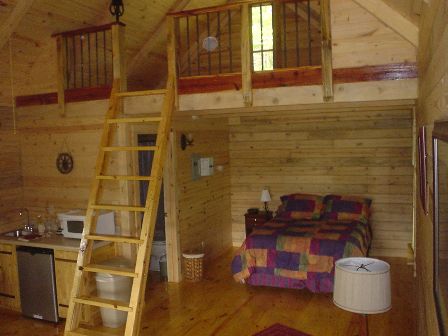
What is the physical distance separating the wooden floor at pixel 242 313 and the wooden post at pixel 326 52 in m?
2.17

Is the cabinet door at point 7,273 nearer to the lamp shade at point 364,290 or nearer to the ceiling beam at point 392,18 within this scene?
the lamp shade at point 364,290

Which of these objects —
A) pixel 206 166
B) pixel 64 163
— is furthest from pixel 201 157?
pixel 64 163

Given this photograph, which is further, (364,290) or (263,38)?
(263,38)

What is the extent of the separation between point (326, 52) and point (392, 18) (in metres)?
0.58

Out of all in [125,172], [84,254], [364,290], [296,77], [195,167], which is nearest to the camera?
[364,290]

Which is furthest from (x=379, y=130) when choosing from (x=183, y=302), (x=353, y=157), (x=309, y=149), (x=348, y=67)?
(x=183, y=302)

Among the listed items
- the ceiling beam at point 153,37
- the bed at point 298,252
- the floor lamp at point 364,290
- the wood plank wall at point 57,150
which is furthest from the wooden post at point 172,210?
the floor lamp at point 364,290

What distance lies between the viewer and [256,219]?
266 inches

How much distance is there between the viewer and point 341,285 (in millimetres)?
2381

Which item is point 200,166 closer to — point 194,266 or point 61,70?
point 194,266

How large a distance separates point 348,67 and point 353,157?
3077 mm

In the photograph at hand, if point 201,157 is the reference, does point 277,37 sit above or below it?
above

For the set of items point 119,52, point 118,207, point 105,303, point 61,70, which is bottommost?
point 105,303

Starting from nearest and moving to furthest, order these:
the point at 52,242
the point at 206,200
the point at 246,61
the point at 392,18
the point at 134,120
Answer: the point at 392,18 → the point at 134,120 → the point at 246,61 → the point at 52,242 → the point at 206,200
